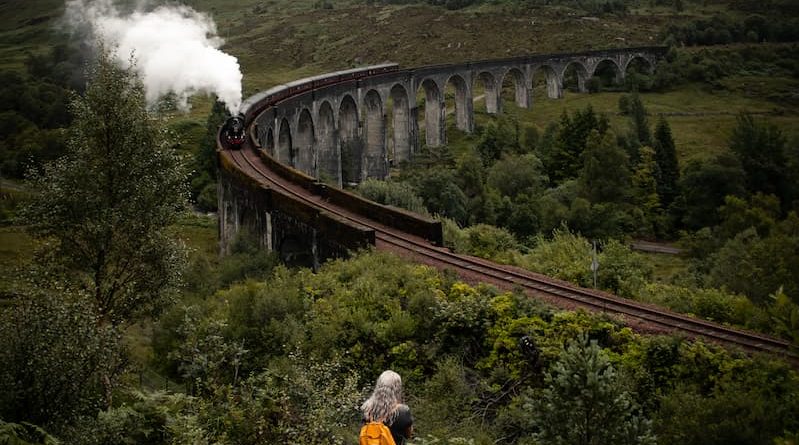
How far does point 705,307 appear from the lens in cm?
1752

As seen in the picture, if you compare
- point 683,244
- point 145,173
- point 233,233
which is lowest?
point 683,244

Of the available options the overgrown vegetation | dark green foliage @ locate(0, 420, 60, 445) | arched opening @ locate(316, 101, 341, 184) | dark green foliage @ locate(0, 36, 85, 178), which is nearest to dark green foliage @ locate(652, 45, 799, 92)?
arched opening @ locate(316, 101, 341, 184)

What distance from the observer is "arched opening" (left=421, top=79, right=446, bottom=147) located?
71250mm

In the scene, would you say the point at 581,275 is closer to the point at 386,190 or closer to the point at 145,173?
the point at 145,173

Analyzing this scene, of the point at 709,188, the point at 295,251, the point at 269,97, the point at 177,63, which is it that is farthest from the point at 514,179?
the point at 295,251

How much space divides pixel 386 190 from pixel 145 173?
19.3 metres

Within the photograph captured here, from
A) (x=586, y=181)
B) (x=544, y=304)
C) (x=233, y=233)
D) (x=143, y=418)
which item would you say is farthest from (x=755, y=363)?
(x=586, y=181)

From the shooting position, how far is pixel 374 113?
61.8m

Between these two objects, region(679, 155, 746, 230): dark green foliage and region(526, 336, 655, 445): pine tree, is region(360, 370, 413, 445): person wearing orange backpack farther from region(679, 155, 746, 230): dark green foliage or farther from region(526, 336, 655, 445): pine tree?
region(679, 155, 746, 230): dark green foliage

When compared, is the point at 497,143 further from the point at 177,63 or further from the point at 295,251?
the point at 295,251

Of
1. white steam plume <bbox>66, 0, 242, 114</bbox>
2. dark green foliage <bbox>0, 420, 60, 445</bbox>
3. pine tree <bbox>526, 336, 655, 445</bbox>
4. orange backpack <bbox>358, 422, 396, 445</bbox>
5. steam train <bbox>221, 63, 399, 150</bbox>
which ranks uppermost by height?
white steam plume <bbox>66, 0, 242, 114</bbox>

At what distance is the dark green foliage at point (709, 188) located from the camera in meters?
50.6

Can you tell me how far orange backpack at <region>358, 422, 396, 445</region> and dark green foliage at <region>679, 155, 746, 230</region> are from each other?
48269mm

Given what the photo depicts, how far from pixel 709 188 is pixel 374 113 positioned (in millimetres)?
26234
